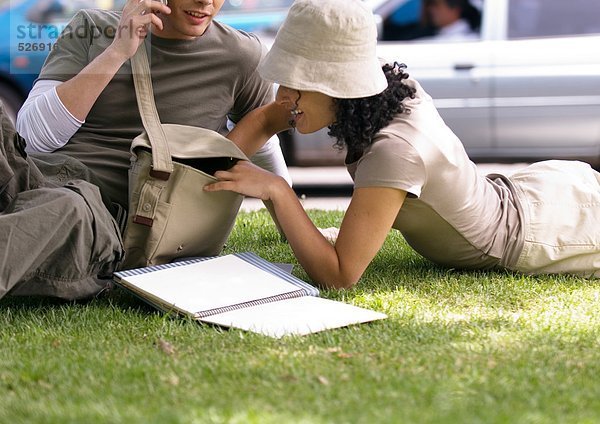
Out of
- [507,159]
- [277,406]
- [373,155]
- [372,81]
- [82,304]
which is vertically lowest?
[507,159]

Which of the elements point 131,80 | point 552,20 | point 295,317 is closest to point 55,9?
point 552,20

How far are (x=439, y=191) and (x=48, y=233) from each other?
1.45m

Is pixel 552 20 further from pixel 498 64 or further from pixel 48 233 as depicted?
pixel 48 233

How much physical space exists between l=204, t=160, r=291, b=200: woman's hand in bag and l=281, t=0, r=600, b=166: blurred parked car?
4.19 meters

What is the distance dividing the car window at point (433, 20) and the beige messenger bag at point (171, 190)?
437cm

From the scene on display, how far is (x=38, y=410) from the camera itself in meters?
2.77

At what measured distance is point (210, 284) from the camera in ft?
12.9

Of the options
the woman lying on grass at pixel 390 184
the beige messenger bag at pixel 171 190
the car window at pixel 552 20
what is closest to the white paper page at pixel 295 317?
the woman lying on grass at pixel 390 184

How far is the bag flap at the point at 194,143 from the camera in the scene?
410 cm

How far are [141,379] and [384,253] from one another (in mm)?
2162

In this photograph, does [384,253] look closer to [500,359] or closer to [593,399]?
[500,359]

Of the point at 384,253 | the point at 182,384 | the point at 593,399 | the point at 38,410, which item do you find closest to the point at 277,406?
the point at 182,384

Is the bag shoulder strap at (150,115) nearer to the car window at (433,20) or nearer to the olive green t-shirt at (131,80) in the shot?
the olive green t-shirt at (131,80)

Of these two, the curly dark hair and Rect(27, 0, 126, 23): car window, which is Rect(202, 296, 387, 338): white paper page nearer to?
the curly dark hair
